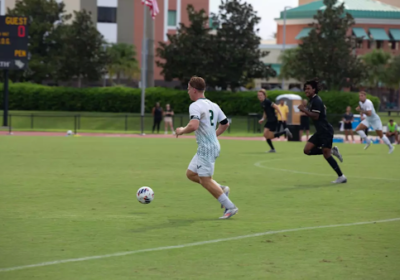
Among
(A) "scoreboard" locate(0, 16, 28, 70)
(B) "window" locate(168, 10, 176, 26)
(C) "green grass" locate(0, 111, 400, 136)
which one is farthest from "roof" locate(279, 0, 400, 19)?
(A) "scoreboard" locate(0, 16, 28, 70)

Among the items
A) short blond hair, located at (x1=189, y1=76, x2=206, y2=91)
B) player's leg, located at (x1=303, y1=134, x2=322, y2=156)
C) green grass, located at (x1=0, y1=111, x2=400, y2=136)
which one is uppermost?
short blond hair, located at (x1=189, y1=76, x2=206, y2=91)

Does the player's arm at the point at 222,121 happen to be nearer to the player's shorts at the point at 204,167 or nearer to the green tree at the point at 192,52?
the player's shorts at the point at 204,167

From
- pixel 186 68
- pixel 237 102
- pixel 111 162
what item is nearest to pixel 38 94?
pixel 186 68

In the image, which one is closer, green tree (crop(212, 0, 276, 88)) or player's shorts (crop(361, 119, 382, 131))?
player's shorts (crop(361, 119, 382, 131))

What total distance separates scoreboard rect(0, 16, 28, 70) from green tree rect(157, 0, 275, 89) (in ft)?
54.2

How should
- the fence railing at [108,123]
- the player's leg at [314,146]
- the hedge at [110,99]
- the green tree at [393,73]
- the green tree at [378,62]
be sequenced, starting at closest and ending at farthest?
the player's leg at [314,146] → the fence railing at [108,123] → the hedge at [110,99] → the green tree at [393,73] → the green tree at [378,62]

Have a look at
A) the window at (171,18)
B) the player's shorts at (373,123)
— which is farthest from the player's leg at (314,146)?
the window at (171,18)

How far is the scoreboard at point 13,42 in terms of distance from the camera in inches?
1612

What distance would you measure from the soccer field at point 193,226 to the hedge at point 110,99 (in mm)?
35900

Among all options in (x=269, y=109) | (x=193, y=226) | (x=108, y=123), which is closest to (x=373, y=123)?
(x=269, y=109)

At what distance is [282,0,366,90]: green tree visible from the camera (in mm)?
54469

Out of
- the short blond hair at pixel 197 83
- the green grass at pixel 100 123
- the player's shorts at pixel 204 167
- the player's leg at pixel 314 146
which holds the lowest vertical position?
the green grass at pixel 100 123

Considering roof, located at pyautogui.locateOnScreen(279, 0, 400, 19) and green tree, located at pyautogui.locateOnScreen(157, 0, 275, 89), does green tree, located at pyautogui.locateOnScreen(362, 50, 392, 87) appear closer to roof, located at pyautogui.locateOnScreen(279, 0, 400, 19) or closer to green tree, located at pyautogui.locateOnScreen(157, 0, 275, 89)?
roof, located at pyautogui.locateOnScreen(279, 0, 400, 19)

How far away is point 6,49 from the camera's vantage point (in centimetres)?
4138
